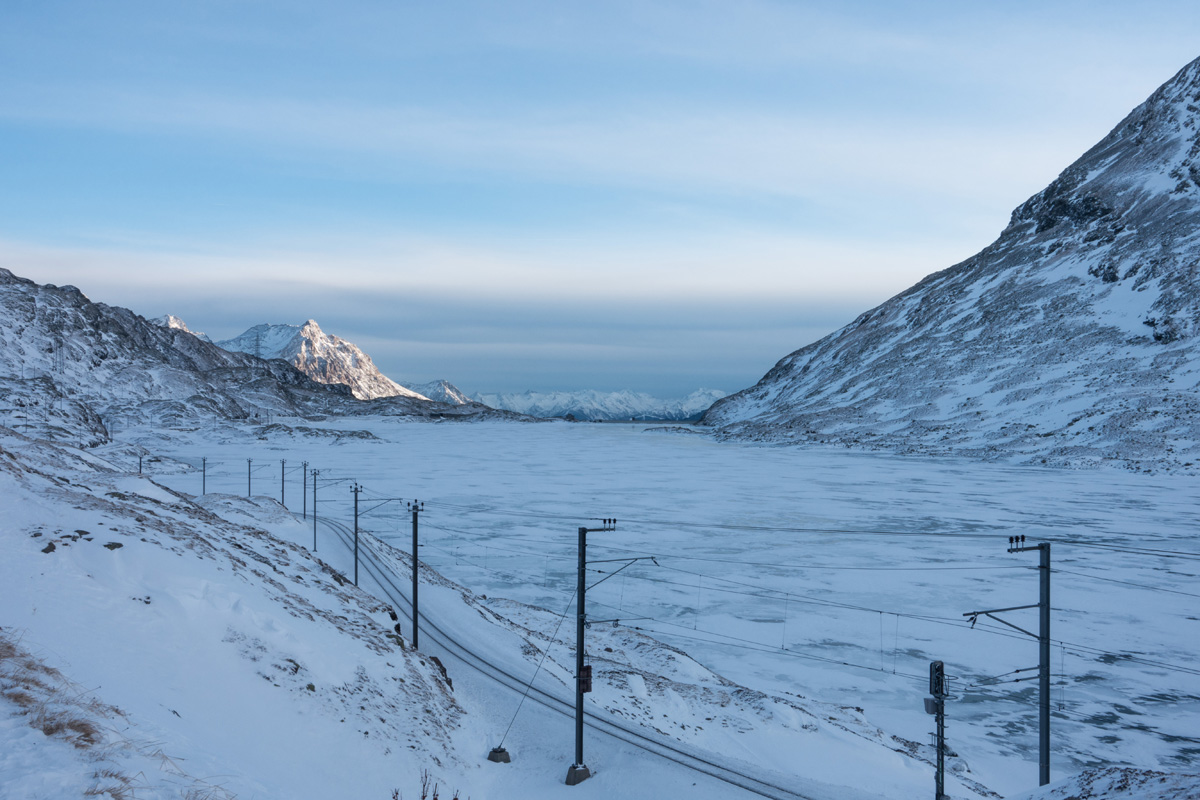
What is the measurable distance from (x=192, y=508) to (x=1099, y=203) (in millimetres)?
210086

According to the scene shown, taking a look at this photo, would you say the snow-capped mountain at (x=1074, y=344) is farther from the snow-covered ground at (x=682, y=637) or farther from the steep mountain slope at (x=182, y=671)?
the steep mountain slope at (x=182, y=671)

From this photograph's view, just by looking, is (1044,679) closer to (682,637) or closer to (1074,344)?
(682,637)

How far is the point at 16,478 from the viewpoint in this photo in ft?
82.3

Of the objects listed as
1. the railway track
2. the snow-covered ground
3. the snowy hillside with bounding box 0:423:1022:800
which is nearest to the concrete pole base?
the snow-covered ground

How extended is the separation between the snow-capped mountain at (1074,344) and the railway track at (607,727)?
102513 millimetres

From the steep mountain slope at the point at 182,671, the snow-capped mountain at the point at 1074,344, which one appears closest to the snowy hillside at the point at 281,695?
the steep mountain slope at the point at 182,671

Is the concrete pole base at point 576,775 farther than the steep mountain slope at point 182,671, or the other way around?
the concrete pole base at point 576,775

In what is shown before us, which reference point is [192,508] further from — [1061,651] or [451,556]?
[1061,651]

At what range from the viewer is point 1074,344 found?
148000 millimetres

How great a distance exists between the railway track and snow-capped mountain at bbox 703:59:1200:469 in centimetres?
10251

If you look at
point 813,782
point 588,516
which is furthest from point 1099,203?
point 813,782

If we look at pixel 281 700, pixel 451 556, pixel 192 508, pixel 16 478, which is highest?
pixel 16 478

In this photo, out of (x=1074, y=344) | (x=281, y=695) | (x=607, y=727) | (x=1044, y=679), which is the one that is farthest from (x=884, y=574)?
(x=1074, y=344)

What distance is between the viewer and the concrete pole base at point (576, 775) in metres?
20.7
